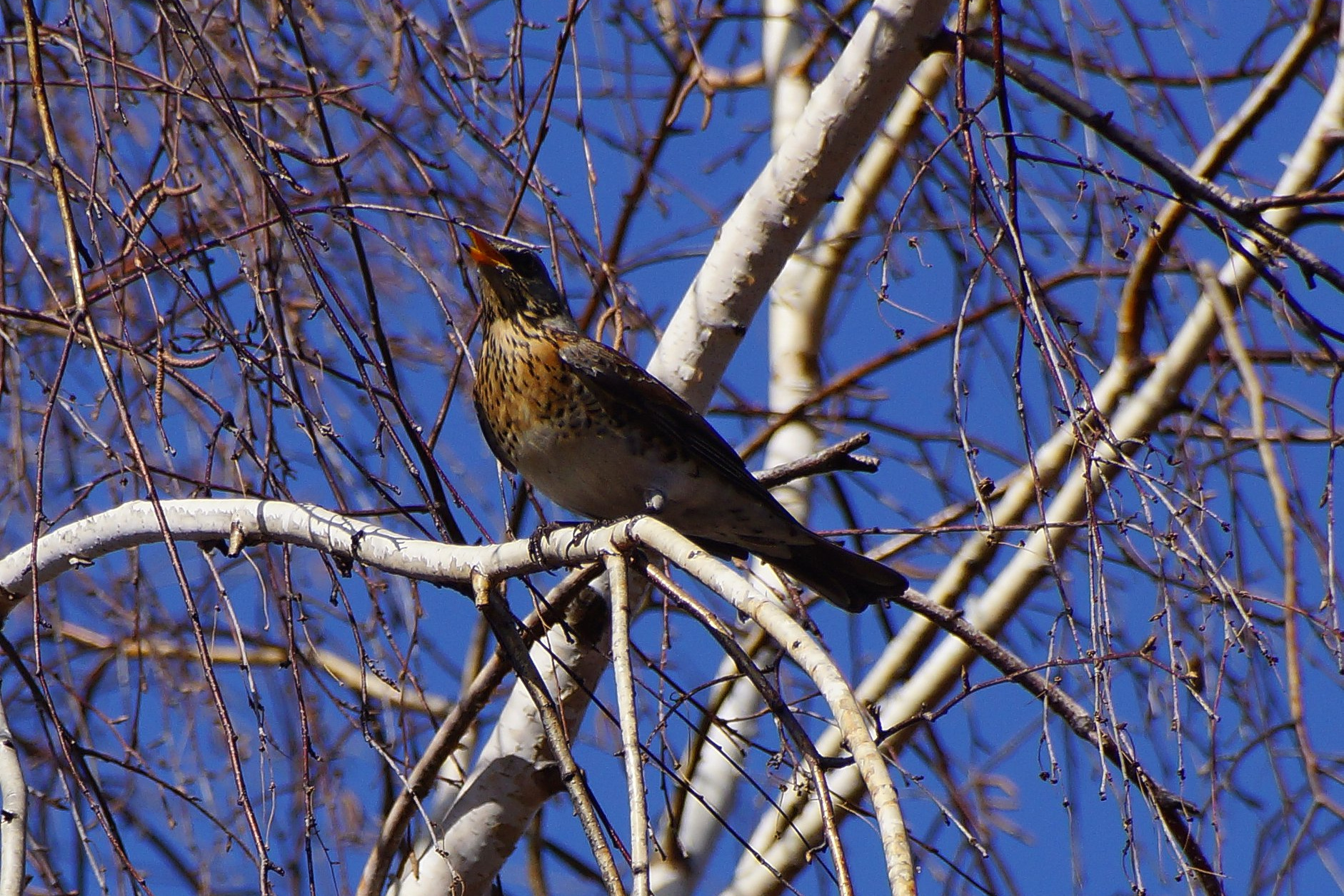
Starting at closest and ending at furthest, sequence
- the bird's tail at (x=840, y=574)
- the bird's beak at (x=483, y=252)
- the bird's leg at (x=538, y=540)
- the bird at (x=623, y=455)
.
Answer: the bird's leg at (x=538, y=540) < the bird's tail at (x=840, y=574) < the bird at (x=623, y=455) < the bird's beak at (x=483, y=252)

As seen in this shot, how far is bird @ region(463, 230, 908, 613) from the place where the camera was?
3627 millimetres

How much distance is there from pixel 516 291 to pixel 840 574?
1224 millimetres

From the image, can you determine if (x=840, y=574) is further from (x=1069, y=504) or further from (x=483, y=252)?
(x=483, y=252)

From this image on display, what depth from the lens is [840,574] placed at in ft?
12.0

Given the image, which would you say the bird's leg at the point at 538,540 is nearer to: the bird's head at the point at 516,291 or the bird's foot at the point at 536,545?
the bird's foot at the point at 536,545

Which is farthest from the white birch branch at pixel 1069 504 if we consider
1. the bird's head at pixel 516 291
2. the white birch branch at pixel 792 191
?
the bird's head at pixel 516 291

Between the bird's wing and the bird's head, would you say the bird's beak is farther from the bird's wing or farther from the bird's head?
the bird's wing

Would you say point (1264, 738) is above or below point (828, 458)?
below

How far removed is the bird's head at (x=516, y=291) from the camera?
12.9ft

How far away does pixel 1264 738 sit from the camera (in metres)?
2.87

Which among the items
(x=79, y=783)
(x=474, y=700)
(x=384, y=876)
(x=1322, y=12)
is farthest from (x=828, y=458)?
(x=1322, y=12)

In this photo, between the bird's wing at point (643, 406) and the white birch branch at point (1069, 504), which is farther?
the white birch branch at point (1069, 504)

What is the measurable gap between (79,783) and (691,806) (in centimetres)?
244

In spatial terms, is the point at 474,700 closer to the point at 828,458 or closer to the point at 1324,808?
the point at 828,458
